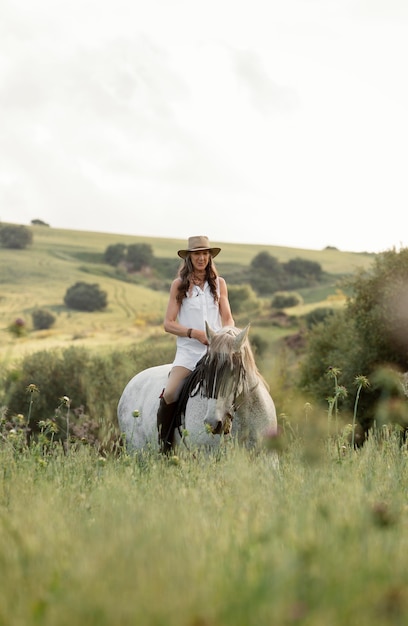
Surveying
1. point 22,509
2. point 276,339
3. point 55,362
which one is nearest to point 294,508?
point 22,509

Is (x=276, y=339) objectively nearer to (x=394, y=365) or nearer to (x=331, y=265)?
(x=394, y=365)

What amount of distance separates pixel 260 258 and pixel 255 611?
93.5 m

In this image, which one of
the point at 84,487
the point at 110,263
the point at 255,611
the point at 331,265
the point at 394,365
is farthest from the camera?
the point at 331,265

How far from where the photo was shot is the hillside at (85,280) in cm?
5295

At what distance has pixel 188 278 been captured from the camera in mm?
9703

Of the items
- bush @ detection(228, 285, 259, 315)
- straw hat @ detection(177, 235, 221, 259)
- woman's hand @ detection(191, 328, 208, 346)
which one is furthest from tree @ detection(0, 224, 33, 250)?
woman's hand @ detection(191, 328, 208, 346)

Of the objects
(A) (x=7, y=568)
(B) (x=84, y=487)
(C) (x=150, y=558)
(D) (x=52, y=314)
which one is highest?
(C) (x=150, y=558)

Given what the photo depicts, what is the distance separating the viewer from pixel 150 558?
12.0 ft

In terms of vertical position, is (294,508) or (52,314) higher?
(294,508)

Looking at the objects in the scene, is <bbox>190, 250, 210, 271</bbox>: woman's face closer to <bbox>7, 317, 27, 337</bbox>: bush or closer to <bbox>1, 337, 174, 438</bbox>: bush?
<bbox>7, 317, 27, 337</bbox>: bush

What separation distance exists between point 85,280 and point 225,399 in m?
68.2

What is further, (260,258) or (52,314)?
(260,258)

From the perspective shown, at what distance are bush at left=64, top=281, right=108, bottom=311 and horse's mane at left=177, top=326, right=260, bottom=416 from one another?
5934 centimetres

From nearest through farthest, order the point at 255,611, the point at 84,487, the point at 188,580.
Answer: the point at 255,611
the point at 188,580
the point at 84,487
